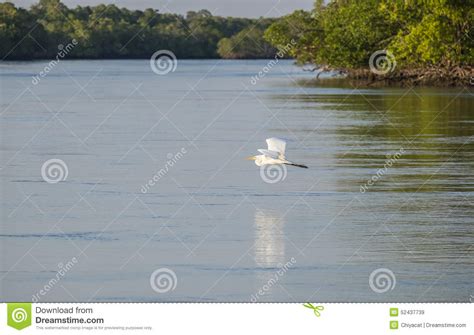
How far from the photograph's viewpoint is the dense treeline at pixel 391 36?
152 ft

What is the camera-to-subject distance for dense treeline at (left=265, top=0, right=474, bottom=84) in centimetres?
4625

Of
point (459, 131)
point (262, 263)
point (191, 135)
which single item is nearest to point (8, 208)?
A: point (262, 263)

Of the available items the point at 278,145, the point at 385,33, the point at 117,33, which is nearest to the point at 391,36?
the point at 385,33

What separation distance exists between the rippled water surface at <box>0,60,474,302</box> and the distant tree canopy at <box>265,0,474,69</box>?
19373 millimetres

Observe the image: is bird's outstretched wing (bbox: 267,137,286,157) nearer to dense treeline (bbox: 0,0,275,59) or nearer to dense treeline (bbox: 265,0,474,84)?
dense treeline (bbox: 265,0,474,84)

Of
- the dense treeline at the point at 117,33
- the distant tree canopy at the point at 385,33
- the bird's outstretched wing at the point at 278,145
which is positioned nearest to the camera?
the bird's outstretched wing at the point at 278,145

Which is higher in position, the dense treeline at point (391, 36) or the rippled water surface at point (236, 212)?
the dense treeline at point (391, 36)

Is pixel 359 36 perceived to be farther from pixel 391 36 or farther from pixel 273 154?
pixel 273 154

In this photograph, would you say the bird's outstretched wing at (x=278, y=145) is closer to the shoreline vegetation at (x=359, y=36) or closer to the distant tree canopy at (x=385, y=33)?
the shoreline vegetation at (x=359, y=36)

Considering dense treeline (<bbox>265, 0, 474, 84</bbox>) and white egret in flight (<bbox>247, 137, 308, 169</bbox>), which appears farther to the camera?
dense treeline (<bbox>265, 0, 474, 84</bbox>)

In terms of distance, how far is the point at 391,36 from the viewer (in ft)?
182

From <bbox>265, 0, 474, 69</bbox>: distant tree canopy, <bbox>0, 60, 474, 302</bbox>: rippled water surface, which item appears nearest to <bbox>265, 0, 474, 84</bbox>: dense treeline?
<bbox>265, 0, 474, 69</bbox>: distant tree canopy

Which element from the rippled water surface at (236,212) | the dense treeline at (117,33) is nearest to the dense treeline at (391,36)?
the rippled water surface at (236,212)

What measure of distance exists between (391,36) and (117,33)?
76904mm
